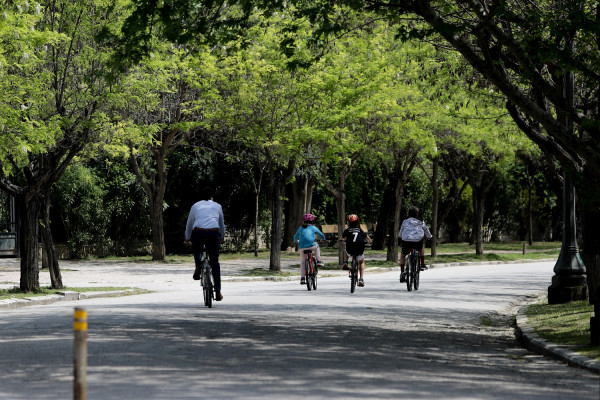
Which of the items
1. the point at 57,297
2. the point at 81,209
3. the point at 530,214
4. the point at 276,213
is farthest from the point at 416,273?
the point at 530,214

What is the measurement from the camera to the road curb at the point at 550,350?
9.80m

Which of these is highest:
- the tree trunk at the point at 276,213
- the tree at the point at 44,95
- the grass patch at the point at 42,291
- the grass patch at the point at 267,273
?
the tree at the point at 44,95

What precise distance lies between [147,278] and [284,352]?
55.7 feet

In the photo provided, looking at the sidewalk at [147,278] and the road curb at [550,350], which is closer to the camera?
the road curb at [550,350]

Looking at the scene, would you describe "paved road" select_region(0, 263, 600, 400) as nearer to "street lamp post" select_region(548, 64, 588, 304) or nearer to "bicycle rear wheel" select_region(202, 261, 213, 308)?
"bicycle rear wheel" select_region(202, 261, 213, 308)

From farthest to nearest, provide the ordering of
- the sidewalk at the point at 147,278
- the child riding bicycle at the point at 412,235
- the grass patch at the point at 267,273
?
the grass patch at the point at 267,273 → the child riding bicycle at the point at 412,235 → the sidewalk at the point at 147,278

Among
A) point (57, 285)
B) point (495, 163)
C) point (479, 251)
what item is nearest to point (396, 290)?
point (57, 285)

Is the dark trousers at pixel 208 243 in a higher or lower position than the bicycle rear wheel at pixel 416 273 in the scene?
higher

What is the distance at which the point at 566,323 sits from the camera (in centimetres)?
1370

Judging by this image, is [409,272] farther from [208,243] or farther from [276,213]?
[276,213]

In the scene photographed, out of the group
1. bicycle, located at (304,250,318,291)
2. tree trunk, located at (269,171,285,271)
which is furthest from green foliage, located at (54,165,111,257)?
bicycle, located at (304,250,318,291)

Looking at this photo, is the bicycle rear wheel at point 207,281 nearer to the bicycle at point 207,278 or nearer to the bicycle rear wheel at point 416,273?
the bicycle at point 207,278

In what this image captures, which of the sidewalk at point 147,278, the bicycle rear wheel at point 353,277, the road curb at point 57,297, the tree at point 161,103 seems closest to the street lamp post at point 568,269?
the sidewalk at point 147,278

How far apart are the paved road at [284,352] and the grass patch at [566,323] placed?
18.1 inches
